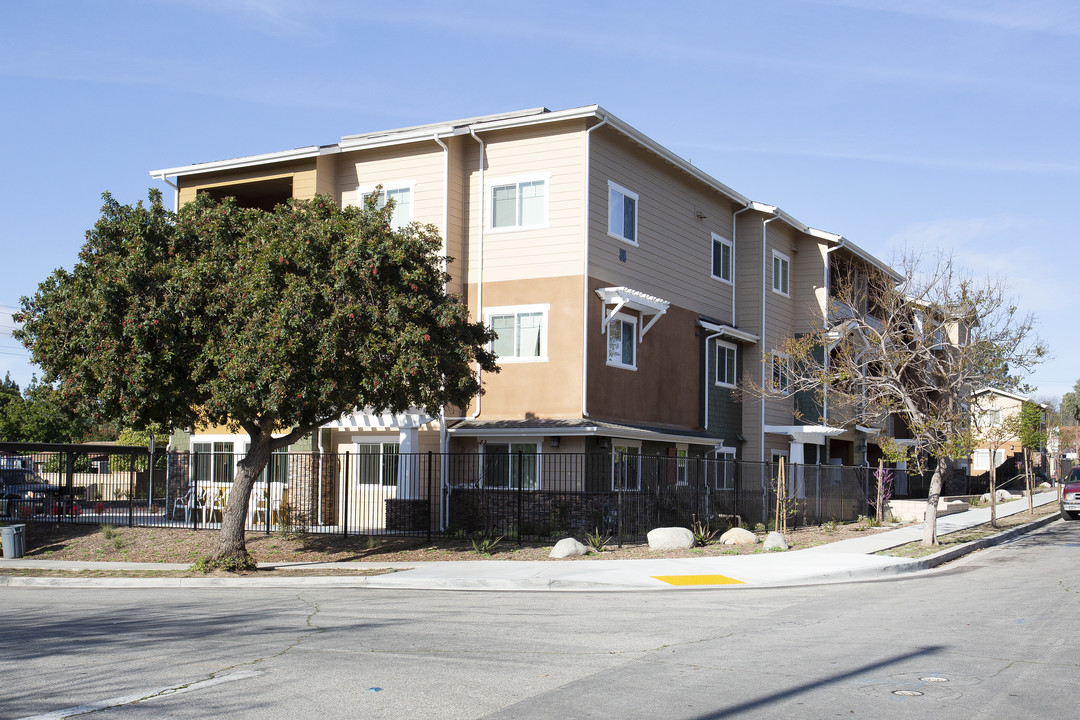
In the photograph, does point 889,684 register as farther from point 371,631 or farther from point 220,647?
point 220,647

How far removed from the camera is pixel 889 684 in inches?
327

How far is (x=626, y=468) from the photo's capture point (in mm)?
22828

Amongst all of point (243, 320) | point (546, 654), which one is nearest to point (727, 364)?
point (243, 320)

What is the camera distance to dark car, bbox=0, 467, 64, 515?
26.2 meters

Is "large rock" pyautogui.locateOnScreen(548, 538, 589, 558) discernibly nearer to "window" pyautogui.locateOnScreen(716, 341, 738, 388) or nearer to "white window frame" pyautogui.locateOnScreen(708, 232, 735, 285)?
"window" pyautogui.locateOnScreen(716, 341, 738, 388)

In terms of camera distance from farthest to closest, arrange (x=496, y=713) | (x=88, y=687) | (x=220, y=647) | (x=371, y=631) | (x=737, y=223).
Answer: (x=737, y=223), (x=371, y=631), (x=220, y=647), (x=88, y=687), (x=496, y=713)

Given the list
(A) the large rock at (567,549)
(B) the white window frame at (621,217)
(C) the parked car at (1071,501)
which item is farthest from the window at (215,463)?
(C) the parked car at (1071,501)

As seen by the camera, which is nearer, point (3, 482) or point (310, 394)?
point (310, 394)

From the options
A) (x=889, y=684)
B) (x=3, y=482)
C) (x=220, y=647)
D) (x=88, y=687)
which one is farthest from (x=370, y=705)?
(x=3, y=482)

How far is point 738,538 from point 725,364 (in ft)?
34.1

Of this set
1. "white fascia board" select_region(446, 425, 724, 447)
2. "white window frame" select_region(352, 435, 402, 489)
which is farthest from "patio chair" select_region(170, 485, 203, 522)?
"white fascia board" select_region(446, 425, 724, 447)

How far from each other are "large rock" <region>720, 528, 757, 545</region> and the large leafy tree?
775 centimetres

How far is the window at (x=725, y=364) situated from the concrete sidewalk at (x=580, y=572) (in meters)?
10.7

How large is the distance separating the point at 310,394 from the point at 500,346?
8.58m
